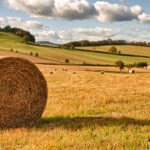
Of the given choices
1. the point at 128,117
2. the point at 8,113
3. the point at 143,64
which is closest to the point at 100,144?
the point at 128,117

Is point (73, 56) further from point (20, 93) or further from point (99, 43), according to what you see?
point (20, 93)

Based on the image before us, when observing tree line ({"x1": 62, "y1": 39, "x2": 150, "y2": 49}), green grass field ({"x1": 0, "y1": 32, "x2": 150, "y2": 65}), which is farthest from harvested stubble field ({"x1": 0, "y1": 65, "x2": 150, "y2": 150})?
tree line ({"x1": 62, "y1": 39, "x2": 150, "y2": 49})

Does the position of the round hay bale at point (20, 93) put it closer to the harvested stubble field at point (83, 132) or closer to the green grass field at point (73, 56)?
the harvested stubble field at point (83, 132)

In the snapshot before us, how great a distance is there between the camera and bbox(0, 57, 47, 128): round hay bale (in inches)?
278

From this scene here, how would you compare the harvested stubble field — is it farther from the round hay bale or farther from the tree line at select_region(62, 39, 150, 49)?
the tree line at select_region(62, 39, 150, 49)

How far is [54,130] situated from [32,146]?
45.8 inches

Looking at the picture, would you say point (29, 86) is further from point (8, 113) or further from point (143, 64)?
point (143, 64)

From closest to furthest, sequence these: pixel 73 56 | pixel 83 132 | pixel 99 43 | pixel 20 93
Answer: pixel 83 132
pixel 20 93
pixel 73 56
pixel 99 43

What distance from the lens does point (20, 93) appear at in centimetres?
735

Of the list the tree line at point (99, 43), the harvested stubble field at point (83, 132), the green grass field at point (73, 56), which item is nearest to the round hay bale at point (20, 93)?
the harvested stubble field at point (83, 132)

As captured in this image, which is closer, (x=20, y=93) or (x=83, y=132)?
(x=83, y=132)

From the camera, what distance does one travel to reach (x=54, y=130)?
20.7 feet

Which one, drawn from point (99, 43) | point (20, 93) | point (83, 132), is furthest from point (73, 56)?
point (83, 132)

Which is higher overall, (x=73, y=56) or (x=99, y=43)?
(x=99, y=43)
